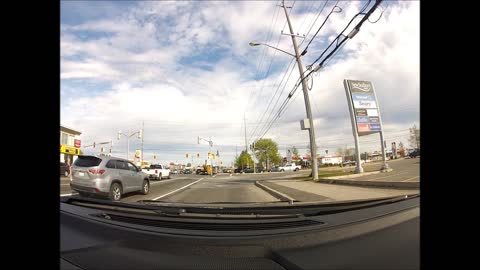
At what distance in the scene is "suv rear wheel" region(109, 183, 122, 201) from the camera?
7337 mm

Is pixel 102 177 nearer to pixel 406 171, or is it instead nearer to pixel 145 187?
pixel 145 187

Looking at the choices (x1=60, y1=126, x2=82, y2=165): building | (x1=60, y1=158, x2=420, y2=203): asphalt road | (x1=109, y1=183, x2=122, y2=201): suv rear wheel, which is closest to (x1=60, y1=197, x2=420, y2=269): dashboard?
(x1=60, y1=158, x2=420, y2=203): asphalt road

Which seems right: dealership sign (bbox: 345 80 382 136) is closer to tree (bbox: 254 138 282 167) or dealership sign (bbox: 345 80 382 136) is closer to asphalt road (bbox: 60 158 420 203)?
asphalt road (bbox: 60 158 420 203)

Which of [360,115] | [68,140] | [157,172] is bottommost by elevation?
[157,172]

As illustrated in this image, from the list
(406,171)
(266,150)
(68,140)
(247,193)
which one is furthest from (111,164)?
(266,150)

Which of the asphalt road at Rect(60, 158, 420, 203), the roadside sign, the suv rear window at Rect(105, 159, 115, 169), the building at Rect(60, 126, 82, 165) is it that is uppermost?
the roadside sign

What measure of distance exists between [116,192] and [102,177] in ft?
2.02

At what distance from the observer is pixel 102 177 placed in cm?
734

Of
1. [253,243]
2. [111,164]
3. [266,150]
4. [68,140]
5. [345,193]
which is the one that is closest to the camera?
[253,243]

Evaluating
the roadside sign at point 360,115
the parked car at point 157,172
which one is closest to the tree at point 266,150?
the parked car at point 157,172

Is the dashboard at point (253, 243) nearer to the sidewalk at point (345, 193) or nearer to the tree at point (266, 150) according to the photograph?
the sidewalk at point (345, 193)

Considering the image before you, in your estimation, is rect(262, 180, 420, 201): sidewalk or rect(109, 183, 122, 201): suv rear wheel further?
rect(109, 183, 122, 201): suv rear wheel
